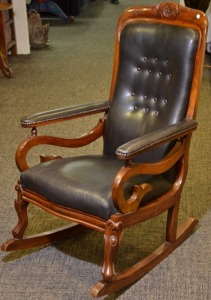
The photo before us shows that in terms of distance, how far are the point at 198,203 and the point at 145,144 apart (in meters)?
0.89

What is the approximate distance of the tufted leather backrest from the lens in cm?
194

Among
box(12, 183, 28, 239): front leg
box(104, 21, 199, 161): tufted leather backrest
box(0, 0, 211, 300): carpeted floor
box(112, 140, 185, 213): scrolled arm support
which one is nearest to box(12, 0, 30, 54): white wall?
box(0, 0, 211, 300): carpeted floor

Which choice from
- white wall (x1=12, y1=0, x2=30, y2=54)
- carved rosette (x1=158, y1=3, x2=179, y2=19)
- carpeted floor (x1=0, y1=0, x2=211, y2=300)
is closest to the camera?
carpeted floor (x1=0, y1=0, x2=211, y2=300)

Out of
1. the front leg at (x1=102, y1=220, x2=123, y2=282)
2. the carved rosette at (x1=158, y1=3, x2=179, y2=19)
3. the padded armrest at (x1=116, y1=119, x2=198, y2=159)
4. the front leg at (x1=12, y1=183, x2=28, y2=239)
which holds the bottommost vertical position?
the front leg at (x1=12, y1=183, x2=28, y2=239)

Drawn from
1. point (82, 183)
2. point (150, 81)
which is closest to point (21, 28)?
point (150, 81)

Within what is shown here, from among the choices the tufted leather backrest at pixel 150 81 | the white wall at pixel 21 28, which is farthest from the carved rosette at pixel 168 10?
the white wall at pixel 21 28

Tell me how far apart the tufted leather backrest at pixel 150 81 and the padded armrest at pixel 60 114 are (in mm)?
75

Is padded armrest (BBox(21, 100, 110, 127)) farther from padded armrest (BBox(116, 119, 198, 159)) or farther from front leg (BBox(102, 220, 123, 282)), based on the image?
front leg (BBox(102, 220, 123, 282))

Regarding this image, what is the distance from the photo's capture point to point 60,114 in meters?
1.98

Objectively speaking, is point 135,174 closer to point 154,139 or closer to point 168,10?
point 154,139

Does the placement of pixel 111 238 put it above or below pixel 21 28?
above

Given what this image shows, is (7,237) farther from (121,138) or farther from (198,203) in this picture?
(198,203)

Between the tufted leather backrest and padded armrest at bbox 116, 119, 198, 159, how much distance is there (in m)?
0.12

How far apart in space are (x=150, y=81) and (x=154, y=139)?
1.56ft
